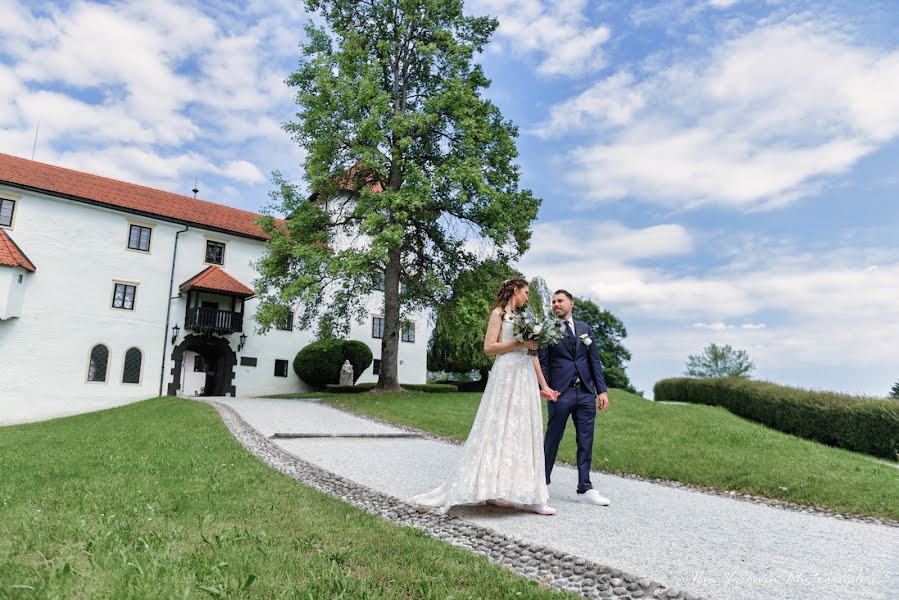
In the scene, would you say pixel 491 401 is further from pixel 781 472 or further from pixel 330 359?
pixel 330 359

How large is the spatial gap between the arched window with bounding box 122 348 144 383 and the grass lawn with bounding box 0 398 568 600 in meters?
20.9

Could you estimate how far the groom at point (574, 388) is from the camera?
6414mm

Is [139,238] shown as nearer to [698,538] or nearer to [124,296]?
[124,296]

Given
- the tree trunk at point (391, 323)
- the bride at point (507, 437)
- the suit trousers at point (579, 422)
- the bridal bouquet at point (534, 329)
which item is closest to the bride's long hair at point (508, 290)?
the bride at point (507, 437)

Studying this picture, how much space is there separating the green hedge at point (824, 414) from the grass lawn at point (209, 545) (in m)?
16.4

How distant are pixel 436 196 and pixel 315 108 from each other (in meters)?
6.05

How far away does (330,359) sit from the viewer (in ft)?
98.3

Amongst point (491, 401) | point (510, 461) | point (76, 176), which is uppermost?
point (76, 176)

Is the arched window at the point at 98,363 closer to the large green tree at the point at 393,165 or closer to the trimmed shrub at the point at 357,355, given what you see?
the large green tree at the point at 393,165

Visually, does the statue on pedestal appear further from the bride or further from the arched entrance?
the bride

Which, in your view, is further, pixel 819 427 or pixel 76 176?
pixel 76 176

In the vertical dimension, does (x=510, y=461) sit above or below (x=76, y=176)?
below

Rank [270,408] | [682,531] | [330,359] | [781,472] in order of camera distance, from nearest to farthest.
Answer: [682,531], [781,472], [270,408], [330,359]

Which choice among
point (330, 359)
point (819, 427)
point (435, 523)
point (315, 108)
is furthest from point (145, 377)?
point (819, 427)
